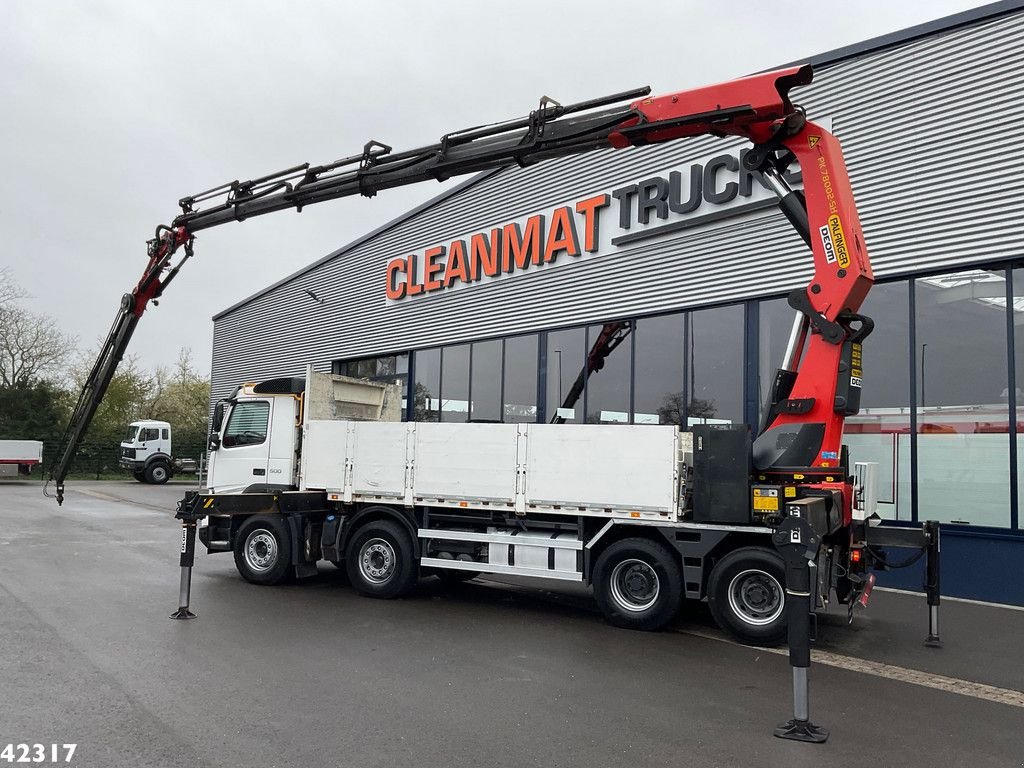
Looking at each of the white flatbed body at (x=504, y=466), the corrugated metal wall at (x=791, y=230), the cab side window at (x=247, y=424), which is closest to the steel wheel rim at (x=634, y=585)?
the white flatbed body at (x=504, y=466)

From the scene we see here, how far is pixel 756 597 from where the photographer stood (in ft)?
26.1

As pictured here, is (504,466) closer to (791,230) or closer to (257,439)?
(257,439)

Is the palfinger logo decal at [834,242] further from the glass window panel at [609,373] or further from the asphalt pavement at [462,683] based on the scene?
the glass window panel at [609,373]

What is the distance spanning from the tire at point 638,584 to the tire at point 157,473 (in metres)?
32.5

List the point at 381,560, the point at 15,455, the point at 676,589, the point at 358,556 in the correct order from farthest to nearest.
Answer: the point at 15,455 → the point at 358,556 → the point at 381,560 → the point at 676,589

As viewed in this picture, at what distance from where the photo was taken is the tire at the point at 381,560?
32.5 feet

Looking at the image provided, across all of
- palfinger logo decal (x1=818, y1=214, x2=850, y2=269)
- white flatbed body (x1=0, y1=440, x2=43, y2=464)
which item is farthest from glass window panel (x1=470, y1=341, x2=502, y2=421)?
white flatbed body (x1=0, y1=440, x2=43, y2=464)

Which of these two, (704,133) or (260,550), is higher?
(704,133)

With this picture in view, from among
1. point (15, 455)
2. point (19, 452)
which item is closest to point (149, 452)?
point (19, 452)

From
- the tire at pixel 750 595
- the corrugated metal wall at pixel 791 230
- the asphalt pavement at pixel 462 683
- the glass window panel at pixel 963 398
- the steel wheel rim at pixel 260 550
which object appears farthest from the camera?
the corrugated metal wall at pixel 791 230

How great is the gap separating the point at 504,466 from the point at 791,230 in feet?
22.1

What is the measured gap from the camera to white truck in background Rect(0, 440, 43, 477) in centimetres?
3397

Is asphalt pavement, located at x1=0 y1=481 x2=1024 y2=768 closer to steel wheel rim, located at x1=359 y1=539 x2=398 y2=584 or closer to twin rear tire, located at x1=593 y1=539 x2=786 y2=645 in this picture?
twin rear tire, located at x1=593 y1=539 x2=786 y2=645

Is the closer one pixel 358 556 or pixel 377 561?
pixel 377 561
